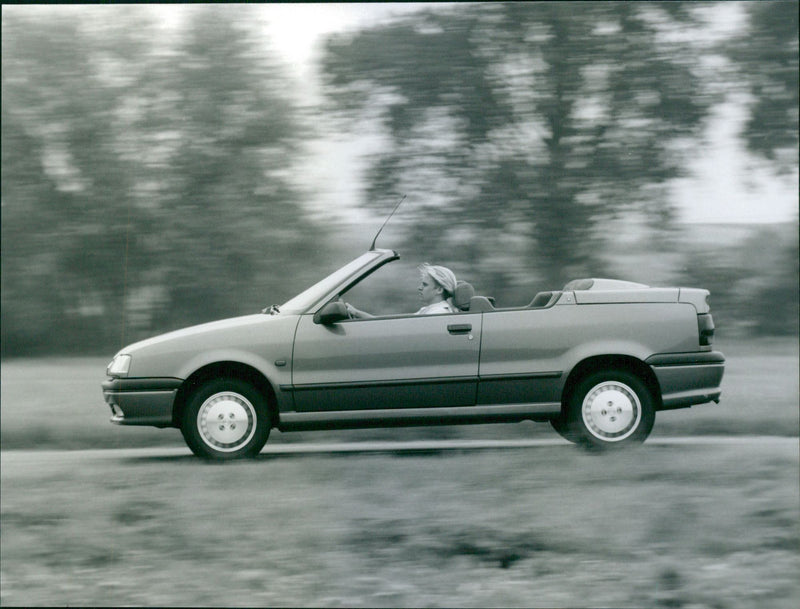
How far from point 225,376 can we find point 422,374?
1.35 metres

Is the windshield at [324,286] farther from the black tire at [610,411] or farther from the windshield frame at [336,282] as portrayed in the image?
the black tire at [610,411]

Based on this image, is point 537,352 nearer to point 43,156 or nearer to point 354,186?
point 354,186

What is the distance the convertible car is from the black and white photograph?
0.02 m

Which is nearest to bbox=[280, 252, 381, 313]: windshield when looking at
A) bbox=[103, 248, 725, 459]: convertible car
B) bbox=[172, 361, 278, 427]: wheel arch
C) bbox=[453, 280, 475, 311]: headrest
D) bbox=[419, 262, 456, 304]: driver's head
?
bbox=[103, 248, 725, 459]: convertible car

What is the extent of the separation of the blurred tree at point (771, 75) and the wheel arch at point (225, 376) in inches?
181

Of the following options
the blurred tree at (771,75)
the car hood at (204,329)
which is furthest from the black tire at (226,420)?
the blurred tree at (771,75)

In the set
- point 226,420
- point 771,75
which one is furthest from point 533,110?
point 226,420

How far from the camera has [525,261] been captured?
765cm

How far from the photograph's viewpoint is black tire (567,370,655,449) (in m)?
6.57

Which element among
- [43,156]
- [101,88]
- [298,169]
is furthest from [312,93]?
[43,156]

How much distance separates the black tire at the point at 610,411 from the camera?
6574 mm

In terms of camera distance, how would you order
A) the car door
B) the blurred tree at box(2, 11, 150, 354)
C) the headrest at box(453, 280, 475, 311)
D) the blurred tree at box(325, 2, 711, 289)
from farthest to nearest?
the blurred tree at box(2, 11, 150, 354) < the blurred tree at box(325, 2, 711, 289) < the headrest at box(453, 280, 475, 311) < the car door

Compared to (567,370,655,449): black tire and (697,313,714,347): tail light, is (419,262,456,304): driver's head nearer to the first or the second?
(567,370,655,449): black tire

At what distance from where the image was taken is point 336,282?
698 cm
